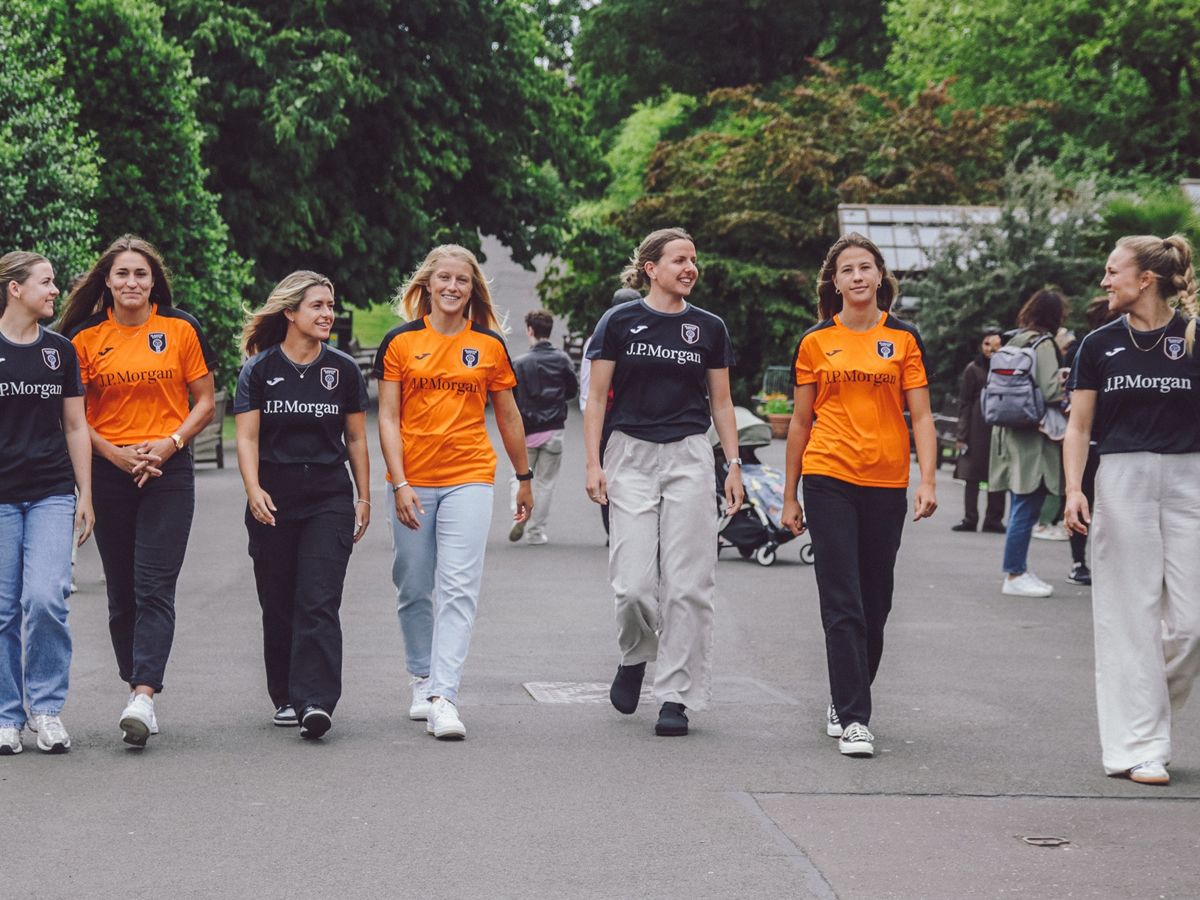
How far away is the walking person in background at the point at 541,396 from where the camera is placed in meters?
15.3

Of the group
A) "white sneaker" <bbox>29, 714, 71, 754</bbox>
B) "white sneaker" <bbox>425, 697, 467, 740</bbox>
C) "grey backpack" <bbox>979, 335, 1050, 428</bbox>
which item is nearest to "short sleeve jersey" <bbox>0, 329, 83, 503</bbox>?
"white sneaker" <bbox>29, 714, 71, 754</bbox>

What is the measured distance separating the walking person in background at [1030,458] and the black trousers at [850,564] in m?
5.34

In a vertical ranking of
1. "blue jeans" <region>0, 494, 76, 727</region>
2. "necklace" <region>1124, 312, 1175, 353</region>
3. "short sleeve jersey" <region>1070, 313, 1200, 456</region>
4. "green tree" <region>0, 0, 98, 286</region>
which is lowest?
"blue jeans" <region>0, 494, 76, 727</region>

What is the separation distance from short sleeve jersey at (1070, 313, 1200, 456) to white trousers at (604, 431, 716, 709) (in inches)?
62.2

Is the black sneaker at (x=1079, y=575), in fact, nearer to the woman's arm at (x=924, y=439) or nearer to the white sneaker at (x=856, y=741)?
the woman's arm at (x=924, y=439)

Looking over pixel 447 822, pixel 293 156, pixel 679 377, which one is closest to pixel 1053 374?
pixel 679 377

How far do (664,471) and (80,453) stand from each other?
2.26 meters

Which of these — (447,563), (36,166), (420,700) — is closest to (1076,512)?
(447,563)

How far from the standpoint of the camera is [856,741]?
6781 mm

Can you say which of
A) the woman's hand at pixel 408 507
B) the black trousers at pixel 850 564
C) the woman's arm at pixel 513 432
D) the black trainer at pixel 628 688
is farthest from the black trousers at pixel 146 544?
the black trousers at pixel 850 564

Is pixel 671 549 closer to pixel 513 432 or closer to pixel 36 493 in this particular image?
pixel 513 432

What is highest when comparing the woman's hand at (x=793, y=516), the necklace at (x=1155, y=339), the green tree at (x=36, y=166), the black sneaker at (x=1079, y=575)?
the green tree at (x=36, y=166)

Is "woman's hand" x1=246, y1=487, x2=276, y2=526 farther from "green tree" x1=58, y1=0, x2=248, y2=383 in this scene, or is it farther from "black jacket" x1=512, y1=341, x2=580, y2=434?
"green tree" x1=58, y1=0, x2=248, y2=383

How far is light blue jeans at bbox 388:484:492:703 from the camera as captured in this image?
7203 mm
